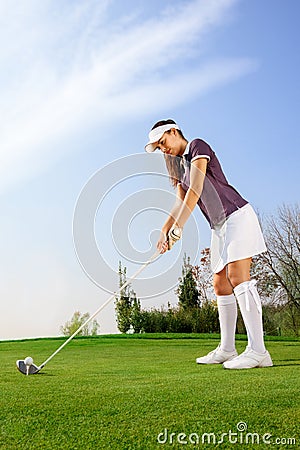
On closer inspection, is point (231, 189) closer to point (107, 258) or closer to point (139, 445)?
point (107, 258)

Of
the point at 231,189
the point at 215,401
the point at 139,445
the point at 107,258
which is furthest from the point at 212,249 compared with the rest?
the point at 139,445

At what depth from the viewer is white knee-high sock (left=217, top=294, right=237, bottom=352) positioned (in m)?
4.68

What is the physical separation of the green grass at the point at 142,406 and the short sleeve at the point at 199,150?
158cm

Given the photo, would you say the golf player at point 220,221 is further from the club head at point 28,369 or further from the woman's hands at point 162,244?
the club head at point 28,369

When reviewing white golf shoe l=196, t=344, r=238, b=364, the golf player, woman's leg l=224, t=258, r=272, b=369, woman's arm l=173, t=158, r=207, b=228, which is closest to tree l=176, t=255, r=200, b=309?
white golf shoe l=196, t=344, r=238, b=364

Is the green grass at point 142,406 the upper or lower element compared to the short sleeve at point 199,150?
lower

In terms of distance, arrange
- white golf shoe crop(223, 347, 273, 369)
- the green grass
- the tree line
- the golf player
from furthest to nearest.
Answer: the tree line → the golf player → white golf shoe crop(223, 347, 273, 369) → the green grass

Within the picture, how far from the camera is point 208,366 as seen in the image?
4480 mm

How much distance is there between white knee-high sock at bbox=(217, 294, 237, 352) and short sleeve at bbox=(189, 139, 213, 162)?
1163 millimetres

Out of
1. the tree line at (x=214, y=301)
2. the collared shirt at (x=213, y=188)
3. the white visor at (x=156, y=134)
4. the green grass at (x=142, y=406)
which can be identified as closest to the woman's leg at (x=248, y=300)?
the green grass at (x=142, y=406)

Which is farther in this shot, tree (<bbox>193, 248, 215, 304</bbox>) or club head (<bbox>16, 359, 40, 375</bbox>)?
tree (<bbox>193, 248, 215, 304</bbox>)

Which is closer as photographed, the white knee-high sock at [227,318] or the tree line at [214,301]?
the white knee-high sock at [227,318]

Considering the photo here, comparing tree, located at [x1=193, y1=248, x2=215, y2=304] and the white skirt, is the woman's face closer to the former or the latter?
the white skirt

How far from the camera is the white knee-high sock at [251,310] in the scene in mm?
4285
